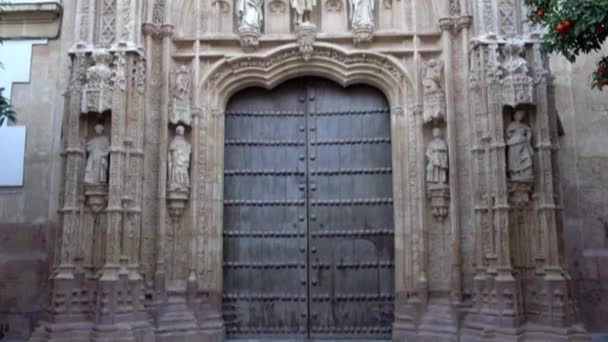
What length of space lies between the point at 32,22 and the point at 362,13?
4.97m

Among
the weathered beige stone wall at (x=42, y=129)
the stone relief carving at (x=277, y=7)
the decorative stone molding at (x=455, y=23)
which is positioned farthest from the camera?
the stone relief carving at (x=277, y=7)

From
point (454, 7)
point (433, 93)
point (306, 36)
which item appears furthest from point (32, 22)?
point (454, 7)

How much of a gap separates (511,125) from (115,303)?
5.30 metres

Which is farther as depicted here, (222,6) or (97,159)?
(222,6)

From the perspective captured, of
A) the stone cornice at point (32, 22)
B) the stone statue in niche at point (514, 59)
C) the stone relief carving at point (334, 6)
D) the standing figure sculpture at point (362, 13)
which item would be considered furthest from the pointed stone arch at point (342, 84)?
the stone cornice at point (32, 22)

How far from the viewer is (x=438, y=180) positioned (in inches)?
328

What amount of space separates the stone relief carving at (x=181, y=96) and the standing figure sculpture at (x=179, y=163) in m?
0.15

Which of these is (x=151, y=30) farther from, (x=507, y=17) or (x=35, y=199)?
(x=507, y=17)

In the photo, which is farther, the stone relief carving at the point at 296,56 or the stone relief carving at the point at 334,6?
the stone relief carving at the point at 334,6

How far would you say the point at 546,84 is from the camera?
7.85m

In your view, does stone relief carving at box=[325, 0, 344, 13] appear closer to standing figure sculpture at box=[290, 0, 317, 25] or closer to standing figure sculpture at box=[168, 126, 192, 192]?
standing figure sculpture at box=[290, 0, 317, 25]

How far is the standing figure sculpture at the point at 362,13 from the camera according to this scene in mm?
8953

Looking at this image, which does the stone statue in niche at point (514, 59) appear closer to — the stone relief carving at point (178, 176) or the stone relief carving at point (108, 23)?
the stone relief carving at point (178, 176)

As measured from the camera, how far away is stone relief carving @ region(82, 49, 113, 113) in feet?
26.2
